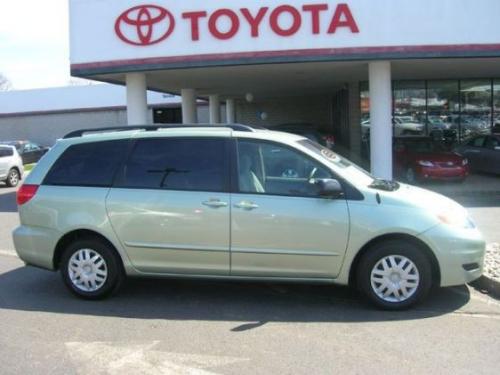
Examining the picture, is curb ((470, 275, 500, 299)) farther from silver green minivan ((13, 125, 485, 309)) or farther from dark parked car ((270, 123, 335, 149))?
dark parked car ((270, 123, 335, 149))

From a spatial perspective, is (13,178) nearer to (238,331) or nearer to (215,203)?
(215,203)

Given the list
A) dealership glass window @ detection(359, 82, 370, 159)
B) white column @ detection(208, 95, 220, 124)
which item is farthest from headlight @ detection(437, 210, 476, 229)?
white column @ detection(208, 95, 220, 124)

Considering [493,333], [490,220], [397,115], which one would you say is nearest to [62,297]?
[493,333]

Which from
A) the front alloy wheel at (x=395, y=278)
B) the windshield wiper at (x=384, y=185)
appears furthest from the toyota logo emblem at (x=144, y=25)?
the front alloy wheel at (x=395, y=278)

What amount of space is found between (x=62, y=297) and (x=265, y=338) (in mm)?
2422

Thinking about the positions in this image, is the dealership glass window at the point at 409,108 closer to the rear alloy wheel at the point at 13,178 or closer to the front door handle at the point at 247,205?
the rear alloy wheel at the point at 13,178

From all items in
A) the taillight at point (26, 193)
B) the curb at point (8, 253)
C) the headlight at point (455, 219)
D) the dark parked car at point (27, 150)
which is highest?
the dark parked car at point (27, 150)

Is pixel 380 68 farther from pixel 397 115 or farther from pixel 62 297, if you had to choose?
pixel 62 297

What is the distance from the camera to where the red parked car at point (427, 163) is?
1560 cm

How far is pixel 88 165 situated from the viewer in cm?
611

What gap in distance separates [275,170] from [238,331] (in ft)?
5.26

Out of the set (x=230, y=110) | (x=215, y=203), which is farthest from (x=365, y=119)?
(x=215, y=203)

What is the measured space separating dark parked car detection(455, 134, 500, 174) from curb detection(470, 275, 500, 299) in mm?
11977

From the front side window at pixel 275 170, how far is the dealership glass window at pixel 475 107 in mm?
17597
